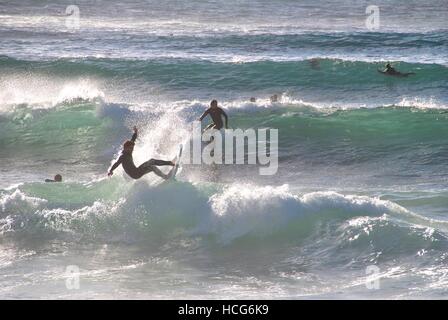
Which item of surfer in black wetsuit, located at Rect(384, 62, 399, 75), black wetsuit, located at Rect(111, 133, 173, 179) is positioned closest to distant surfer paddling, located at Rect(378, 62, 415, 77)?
surfer in black wetsuit, located at Rect(384, 62, 399, 75)

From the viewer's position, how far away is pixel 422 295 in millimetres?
12016

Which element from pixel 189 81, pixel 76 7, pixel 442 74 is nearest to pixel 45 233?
pixel 189 81

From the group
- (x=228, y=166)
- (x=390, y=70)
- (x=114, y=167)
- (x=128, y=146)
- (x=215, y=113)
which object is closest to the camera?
(x=114, y=167)

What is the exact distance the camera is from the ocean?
13.7m

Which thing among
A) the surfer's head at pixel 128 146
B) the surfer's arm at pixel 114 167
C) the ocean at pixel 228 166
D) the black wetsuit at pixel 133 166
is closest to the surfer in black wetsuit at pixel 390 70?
the ocean at pixel 228 166

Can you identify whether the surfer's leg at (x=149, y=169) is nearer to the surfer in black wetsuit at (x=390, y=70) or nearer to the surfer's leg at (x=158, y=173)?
the surfer's leg at (x=158, y=173)

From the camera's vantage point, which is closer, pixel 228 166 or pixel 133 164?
pixel 133 164

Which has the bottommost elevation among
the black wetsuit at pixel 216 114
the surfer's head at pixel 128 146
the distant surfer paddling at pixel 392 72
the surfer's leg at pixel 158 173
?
the surfer's leg at pixel 158 173

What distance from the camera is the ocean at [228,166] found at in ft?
44.9

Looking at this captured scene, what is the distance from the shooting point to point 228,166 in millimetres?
21141

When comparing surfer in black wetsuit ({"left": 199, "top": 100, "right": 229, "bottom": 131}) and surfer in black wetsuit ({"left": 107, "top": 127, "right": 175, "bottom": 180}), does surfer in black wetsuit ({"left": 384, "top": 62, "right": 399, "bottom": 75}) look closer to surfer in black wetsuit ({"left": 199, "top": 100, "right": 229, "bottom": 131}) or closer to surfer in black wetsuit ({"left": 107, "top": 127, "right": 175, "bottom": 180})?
surfer in black wetsuit ({"left": 199, "top": 100, "right": 229, "bottom": 131})

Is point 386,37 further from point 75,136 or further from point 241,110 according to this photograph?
point 75,136

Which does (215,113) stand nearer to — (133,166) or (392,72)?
(133,166)

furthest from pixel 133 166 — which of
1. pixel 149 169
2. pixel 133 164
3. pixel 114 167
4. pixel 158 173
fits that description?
pixel 114 167
